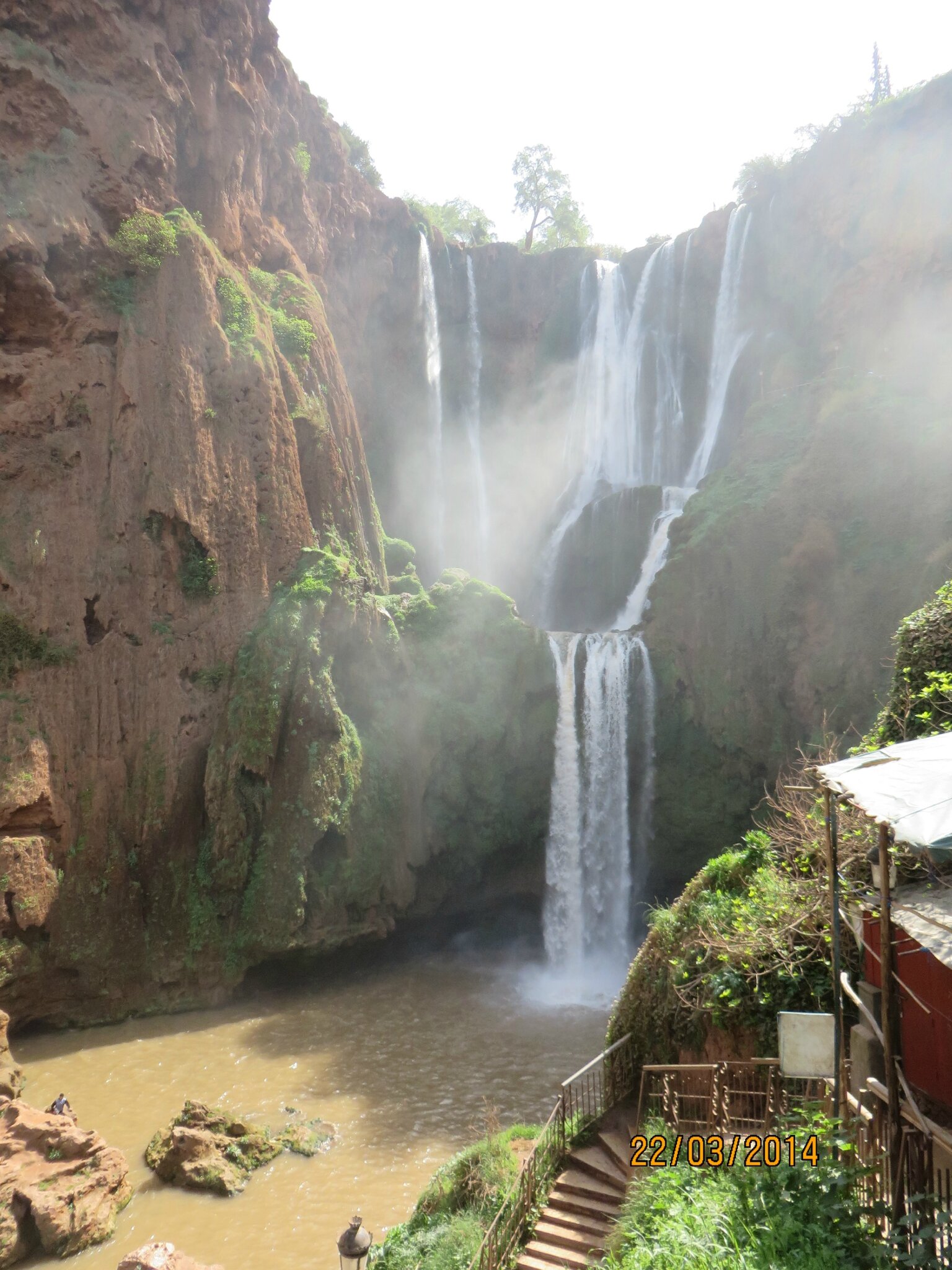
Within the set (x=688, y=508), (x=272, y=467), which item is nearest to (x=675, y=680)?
(x=688, y=508)

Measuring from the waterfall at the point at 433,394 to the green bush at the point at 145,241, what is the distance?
1914 cm

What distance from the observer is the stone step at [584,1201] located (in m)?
9.84

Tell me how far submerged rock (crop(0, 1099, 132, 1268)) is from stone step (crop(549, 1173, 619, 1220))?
6.89 m

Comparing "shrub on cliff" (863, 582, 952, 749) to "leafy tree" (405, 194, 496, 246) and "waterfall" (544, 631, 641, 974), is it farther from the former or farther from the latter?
"leafy tree" (405, 194, 496, 246)

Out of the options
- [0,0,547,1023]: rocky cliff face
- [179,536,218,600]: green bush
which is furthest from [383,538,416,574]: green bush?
[179,536,218,600]: green bush

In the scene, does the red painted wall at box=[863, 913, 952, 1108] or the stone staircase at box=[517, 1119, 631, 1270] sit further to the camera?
the stone staircase at box=[517, 1119, 631, 1270]

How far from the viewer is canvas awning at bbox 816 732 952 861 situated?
5.23 metres

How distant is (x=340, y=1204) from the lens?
493 inches

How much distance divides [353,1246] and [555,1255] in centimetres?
238

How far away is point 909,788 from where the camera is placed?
19.2 ft

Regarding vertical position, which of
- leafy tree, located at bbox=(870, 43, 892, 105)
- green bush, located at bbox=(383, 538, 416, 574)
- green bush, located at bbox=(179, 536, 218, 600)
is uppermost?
leafy tree, located at bbox=(870, 43, 892, 105)

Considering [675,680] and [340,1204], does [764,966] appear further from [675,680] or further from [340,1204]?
[675,680]

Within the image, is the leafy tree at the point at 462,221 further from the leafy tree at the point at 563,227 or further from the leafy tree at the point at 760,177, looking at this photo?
the leafy tree at the point at 760,177

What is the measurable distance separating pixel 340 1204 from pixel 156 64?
2774cm
